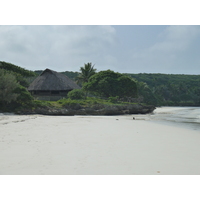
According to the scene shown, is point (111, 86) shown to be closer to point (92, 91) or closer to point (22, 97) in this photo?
point (92, 91)

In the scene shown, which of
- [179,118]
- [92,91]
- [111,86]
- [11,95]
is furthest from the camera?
[92,91]

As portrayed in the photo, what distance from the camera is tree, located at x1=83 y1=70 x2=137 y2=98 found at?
131 ft

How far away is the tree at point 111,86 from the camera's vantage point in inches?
1572

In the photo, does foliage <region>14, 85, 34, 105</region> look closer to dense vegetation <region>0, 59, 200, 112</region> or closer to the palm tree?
dense vegetation <region>0, 59, 200, 112</region>

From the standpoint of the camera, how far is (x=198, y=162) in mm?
4789

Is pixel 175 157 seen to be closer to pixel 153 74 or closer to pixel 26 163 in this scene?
pixel 26 163

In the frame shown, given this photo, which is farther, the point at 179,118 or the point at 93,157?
the point at 179,118

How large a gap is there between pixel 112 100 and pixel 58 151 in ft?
91.9

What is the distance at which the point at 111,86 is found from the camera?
40.3 metres

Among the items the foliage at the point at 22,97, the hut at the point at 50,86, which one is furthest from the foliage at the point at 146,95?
the foliage at the point at 22,97

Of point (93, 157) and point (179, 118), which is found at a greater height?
point (93, 157)

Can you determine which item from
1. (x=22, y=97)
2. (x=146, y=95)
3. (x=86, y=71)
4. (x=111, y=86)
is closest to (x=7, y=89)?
(x=22, y=97)

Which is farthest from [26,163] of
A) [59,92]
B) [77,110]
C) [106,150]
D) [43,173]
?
[59,92]

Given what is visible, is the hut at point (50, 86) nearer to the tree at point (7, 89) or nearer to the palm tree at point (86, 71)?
the palm tree at point (86, 71)
